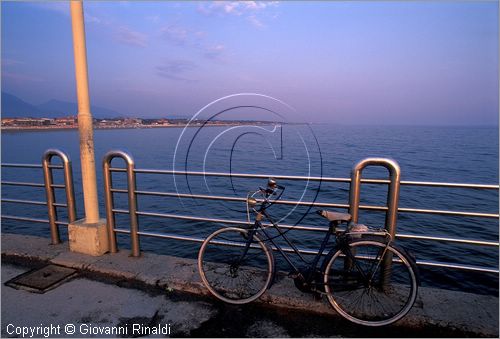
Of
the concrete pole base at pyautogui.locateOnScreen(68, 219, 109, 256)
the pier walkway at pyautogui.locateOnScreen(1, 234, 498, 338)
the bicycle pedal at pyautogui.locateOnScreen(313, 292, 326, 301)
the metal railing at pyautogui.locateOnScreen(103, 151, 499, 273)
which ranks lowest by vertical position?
the pier walkway at pyautogui.locateOnScreen(1, 234, 498, 338)

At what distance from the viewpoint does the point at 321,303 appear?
3.27 metres

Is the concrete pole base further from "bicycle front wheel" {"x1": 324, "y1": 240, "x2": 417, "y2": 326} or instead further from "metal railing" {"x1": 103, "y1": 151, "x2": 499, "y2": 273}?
"bicycle front wheel" {"x1": 324, "y1": 240, "x2": 417, "y2": 326}

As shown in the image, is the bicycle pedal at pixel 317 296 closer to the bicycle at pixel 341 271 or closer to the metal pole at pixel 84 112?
the bicycle at pixel 341 271

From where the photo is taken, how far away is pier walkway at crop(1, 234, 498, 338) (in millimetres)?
2932

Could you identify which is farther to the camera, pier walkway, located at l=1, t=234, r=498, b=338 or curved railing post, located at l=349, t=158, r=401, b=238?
curved railing post, located at l=349, t=158, r=401, b=238

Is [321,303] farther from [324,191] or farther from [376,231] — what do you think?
[324,191]

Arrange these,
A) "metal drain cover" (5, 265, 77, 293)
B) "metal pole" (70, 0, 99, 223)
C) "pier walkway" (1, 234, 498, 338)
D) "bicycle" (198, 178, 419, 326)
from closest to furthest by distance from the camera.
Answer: "pier walkway" (1, 234, 498, 338)
"bicycle" (198, 178, 419, 326)
"metal drain cover" (5, 265, 77, 293)
"metal pole" (70, 0, 99, 223)

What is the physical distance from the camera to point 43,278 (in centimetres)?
389

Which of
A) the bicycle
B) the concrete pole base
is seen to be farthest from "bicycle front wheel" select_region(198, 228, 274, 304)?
the concrete pole base

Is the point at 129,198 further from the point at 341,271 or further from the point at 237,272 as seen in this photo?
the point at 341,271

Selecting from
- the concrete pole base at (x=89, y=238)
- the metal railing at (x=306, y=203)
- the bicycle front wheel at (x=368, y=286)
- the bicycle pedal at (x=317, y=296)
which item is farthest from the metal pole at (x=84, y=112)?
the bicycle front wheel at (x=368, y=286)

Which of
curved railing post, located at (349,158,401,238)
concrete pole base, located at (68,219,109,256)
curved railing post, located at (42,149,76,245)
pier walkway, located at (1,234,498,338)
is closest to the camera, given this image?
pier walkway, located at (1,234,498,338)

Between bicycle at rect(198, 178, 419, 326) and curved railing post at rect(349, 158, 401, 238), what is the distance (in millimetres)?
277

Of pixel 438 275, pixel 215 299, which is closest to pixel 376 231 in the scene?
pixel 215 299
